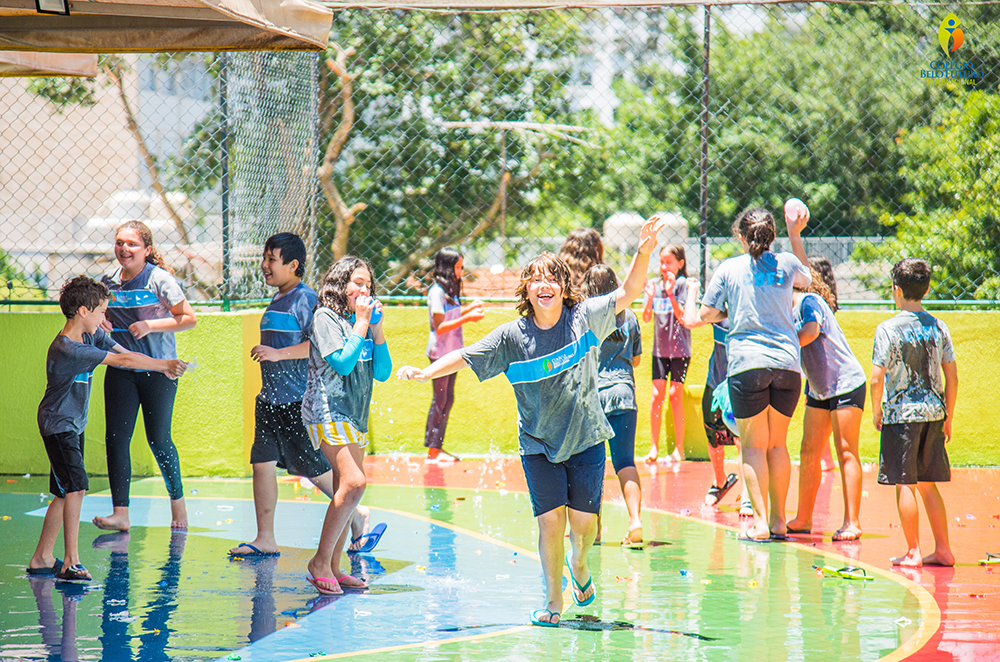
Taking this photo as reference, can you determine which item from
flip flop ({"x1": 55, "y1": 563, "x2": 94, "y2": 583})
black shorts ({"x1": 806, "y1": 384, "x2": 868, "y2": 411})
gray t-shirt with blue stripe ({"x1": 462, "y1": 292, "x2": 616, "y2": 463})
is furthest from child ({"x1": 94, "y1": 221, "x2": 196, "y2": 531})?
black shorts ({"x1": 806, "y1": 384, "x2": 868, "y2": 411})

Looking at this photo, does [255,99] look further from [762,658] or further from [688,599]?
[762,658]

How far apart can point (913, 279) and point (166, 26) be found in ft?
13.8

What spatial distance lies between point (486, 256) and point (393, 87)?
273 cm

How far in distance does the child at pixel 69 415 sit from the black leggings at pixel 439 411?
175 inches

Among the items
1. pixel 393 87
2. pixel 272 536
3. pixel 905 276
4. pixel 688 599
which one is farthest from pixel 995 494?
pixel 393 87

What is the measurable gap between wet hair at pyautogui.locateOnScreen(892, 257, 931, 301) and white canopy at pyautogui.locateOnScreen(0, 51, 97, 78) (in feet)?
16.4

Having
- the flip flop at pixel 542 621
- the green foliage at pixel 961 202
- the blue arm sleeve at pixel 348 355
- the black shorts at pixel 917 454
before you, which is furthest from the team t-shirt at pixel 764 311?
the green foliage at pixel 961 202

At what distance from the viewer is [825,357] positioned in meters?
6.83

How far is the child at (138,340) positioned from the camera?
22.1ft

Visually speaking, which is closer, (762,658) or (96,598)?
(762,658)

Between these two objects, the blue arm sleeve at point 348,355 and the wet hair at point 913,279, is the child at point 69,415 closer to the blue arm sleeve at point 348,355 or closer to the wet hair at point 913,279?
the blue arm sleeve at point 348,355

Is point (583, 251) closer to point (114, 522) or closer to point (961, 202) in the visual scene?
point (114, 522)

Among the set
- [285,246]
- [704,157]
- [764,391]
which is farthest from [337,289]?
[704,157]

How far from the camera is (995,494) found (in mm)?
8312
